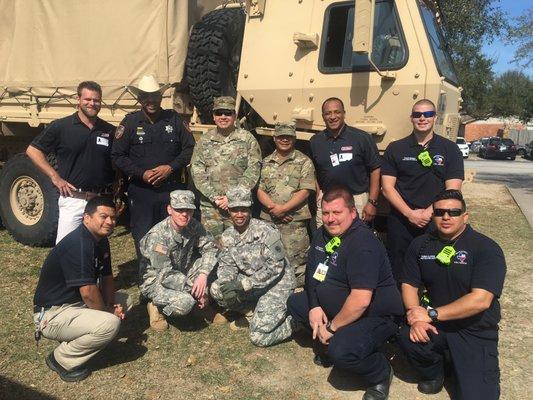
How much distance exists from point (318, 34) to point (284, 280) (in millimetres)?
2367

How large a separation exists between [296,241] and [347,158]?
867 mm

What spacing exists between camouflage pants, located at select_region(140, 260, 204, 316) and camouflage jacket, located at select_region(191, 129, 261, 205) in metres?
0.74

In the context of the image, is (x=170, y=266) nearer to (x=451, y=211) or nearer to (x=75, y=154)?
(x=75, y=154)

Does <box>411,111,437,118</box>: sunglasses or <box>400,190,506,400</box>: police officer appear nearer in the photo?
<box>400,190,506,400</box>: police officer

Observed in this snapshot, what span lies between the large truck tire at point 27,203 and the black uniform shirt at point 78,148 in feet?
5.29

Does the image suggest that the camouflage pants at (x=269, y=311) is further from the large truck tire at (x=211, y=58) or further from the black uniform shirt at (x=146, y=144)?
the large truck tire at (x=211, y=58)

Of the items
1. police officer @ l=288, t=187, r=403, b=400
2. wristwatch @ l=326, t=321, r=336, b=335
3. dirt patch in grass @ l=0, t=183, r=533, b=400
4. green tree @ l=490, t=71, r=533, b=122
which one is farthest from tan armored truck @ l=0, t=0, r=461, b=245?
green tree @ l=490, t=71, r=533, b=122

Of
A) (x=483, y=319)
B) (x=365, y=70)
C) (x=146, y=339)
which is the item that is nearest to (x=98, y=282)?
(x=146, y=339)

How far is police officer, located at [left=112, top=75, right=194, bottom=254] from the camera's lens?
4359 mm

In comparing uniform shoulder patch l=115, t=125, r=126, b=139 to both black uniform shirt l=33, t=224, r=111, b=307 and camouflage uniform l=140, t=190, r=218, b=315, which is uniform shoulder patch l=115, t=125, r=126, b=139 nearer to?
camouflage uniform l=140, t=190, r=218, b=315

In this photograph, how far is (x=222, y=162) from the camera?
4.42 metres

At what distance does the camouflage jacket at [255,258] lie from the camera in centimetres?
392

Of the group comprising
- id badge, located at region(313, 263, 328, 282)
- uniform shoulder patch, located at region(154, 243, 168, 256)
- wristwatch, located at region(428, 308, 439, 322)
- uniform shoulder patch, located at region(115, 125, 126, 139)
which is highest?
uniform shoulder patch, located at region(115, 125, 126, 139)

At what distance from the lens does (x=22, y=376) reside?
3359 mm
